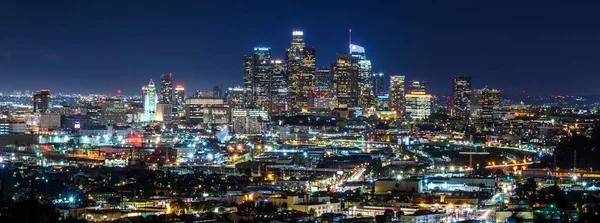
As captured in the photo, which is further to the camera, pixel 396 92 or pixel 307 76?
pixel 396 92

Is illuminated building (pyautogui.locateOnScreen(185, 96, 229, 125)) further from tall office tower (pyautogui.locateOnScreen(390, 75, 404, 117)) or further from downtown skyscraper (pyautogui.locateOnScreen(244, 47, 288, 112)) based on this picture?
tall office tower (pyautogui.locateOnScreen(390, 75, 404, 117))

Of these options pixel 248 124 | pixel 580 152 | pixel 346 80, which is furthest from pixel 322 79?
pixel 580 152

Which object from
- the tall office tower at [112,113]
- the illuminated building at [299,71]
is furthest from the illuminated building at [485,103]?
the tall office tower at [112,113]

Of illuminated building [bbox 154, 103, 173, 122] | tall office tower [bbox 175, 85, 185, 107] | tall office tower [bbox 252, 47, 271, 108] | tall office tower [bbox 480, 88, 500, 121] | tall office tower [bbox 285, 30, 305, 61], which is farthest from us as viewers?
tall office tower [bbox 175, 85, 185, 107]

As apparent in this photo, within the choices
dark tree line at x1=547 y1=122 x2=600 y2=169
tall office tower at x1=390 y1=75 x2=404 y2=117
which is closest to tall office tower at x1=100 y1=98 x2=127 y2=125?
tall office tower at x1=390 y1=75 x2=404 y2=117

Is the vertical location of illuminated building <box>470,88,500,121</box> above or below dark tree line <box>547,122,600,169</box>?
above

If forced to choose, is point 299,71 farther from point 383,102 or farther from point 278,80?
point 383,102

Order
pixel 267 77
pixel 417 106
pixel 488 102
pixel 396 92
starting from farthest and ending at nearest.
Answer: pixel 396 92 → pixel 417 106 → pixel 488 102 → pixel 267 77

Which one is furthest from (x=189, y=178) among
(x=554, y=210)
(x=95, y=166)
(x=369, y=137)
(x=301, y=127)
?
(x=301, y=127)
